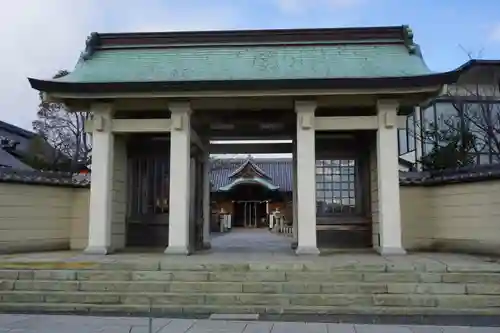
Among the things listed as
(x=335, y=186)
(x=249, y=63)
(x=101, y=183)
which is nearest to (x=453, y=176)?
(x=335, y=186)

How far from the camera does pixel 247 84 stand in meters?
8.73

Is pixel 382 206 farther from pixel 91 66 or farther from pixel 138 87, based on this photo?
pixel 91 66

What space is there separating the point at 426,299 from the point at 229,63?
21.2 feet

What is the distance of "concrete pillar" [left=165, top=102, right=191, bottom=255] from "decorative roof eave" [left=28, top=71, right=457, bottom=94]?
0.72 m

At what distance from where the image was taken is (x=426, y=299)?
6492 millimetres

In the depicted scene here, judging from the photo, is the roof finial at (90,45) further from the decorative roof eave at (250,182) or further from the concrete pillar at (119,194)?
the decorative roof eave at (250,182)

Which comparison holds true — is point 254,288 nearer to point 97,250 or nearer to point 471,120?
point 97,250

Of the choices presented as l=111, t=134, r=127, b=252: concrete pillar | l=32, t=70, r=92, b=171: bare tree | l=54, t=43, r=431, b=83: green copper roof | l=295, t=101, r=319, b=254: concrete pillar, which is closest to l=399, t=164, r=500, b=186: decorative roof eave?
l=54, t=43, r=431, b=83: green copper roof

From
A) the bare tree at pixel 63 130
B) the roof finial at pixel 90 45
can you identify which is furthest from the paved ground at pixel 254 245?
the bare tree at pixel 63 130

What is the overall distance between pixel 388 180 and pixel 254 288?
3889mm

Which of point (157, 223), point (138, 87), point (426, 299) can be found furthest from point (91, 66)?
point (426, 299)

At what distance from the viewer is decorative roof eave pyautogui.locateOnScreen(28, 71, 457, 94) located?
337 inches

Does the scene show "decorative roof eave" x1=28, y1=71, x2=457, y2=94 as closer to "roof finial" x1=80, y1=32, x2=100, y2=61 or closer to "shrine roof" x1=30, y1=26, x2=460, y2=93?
"shrine roof" x1=30, y1=26, x2=460, y2=93

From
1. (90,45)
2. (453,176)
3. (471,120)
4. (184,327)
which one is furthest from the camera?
(471,120)
